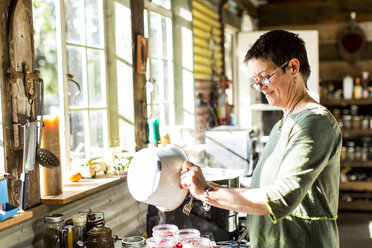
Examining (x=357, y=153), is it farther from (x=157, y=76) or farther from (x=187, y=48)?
(x=157, y=76)

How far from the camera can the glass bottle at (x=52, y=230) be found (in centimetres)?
197

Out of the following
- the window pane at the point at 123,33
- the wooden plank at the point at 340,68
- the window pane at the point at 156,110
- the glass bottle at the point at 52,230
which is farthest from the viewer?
the wooden plank at the point at 340,68

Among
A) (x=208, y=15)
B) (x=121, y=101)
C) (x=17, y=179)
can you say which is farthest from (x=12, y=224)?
(x=208, y=15)

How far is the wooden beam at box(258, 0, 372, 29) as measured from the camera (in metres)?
6.80

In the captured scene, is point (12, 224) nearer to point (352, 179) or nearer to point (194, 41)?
point (194, 41)

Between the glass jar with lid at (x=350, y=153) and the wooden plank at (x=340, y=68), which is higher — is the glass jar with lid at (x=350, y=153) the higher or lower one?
the lower one

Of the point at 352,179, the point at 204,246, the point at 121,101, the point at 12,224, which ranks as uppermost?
the point at 121,101

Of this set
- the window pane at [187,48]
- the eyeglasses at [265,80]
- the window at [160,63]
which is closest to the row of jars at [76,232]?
the eyeglasses at [265,80]

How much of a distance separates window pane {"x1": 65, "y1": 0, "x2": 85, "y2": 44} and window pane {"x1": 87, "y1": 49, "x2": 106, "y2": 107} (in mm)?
118

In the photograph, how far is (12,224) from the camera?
1.74 meters

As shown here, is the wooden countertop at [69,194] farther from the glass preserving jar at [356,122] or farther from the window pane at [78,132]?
the glass preserving jar at [356,122]

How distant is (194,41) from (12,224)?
3.09 m

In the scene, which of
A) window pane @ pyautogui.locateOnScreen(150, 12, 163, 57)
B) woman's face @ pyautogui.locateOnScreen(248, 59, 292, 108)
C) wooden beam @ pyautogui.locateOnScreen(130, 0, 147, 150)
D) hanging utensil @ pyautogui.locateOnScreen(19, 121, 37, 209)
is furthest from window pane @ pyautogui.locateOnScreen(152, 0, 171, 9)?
woman's face @ pyautogui.locateOnScreen(248, 59, 292, 108)

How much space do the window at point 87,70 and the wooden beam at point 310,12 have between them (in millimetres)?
4618
